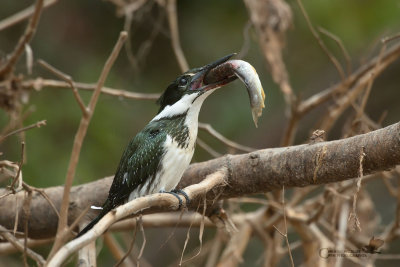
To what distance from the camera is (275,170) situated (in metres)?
2.72

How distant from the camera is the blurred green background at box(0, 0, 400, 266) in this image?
5070 millimetres

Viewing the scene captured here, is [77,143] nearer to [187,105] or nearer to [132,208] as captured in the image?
[132,208]

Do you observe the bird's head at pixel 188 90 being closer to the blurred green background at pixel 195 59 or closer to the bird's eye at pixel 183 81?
the bird's eye at pixel 183 81

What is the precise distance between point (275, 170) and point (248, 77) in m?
0.39

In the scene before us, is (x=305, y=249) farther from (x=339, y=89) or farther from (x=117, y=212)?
(x=117, y=212)

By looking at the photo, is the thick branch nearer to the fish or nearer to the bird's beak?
the fish

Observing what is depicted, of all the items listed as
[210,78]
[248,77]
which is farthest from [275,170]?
[210,78]

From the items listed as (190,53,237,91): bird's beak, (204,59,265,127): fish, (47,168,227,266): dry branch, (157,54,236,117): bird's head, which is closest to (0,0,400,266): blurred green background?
(157,54,236,117): bird's head

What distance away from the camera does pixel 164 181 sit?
3111 millimetres

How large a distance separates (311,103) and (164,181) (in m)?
1.05

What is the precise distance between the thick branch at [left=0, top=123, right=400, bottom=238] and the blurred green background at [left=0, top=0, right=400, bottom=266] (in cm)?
166

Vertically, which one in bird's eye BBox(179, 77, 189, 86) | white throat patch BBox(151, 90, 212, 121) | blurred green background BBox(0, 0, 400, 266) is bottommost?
blurred green background BBox(0, 0, 400, 266)

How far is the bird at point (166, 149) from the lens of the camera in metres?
3.10

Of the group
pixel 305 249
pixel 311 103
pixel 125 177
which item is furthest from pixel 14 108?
pixel 305 249
